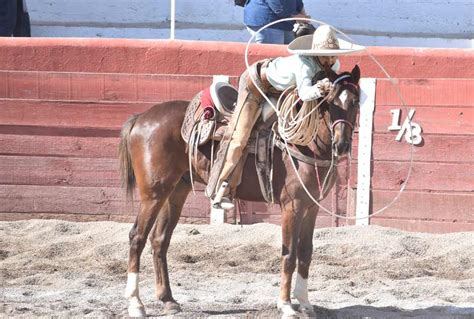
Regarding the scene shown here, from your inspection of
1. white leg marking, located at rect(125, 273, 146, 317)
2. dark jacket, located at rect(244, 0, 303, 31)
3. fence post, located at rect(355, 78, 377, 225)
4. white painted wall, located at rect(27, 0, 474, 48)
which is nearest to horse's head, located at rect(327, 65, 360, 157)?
white leg marking, located at rect(125, 273, 146, 317)

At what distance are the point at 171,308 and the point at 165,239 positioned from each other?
1.77 ft

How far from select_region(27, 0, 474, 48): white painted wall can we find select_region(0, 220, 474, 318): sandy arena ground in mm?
2918

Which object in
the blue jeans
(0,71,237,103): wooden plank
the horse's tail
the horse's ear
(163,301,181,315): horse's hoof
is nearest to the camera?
the horse's ear

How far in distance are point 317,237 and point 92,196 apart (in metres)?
2.13

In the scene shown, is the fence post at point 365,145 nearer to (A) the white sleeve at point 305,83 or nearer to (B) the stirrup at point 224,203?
(B) the stirrup at point 224,203

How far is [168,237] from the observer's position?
734 cm

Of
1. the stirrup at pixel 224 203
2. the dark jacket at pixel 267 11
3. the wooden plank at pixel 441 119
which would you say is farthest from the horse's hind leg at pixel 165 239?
the dark jacket at pixel 267 11

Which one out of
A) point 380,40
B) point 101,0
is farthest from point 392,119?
point 101,0

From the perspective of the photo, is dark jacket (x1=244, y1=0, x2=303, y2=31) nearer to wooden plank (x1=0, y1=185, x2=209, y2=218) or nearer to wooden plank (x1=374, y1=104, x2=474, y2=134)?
wooden plank (x1=374, y1=104, x2=474, y2=134)

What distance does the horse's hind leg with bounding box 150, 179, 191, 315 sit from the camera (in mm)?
7094

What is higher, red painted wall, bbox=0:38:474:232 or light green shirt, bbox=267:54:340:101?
light green shirt, bbox=267:54:340:101

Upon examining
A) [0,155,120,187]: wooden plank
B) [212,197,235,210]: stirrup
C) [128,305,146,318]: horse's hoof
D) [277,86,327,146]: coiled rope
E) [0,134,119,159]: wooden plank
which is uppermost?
[277,86,327,146]: coiled rope

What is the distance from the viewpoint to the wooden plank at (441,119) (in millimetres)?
9391

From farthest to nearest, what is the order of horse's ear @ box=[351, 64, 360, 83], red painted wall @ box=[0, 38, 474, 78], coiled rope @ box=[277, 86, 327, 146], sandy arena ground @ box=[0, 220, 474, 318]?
red painted wall @ box=[0, 38, 474, 78], sandy arena ground @ box=[0, 220, 474, 318], coiled rope @ box=[277, 86, 327, 146], horse's ear @ box=[351, 64, 360, 83]
